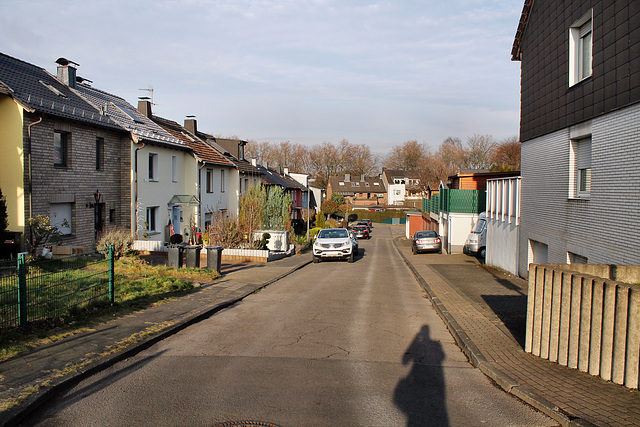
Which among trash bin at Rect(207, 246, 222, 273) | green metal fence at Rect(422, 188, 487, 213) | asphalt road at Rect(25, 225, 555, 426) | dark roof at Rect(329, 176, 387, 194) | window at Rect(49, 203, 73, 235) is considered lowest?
asphalt road at Rect(25, 225, 555, 426)

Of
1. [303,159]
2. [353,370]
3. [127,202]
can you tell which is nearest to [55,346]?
[353,370]

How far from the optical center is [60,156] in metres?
18.4

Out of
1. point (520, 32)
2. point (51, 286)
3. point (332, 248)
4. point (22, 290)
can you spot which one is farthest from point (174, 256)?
point (520, 32)

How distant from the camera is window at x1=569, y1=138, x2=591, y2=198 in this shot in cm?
1151

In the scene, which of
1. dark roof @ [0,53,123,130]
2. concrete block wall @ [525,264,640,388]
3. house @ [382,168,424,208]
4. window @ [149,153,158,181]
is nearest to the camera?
concrete block wall @ [525,264,640,388]

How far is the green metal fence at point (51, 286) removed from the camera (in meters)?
6.94

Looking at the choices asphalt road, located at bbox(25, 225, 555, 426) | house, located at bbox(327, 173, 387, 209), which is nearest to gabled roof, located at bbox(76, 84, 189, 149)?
asphalt road, located at bbox(25, 225, 555, 426)

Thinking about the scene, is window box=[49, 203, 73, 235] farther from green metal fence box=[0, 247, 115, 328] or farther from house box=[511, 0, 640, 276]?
house box=[511, 0, 640, 276]

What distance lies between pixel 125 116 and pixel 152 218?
17.9 ft

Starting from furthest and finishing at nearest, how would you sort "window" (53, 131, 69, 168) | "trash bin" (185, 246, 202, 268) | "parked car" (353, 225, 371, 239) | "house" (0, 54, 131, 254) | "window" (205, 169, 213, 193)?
1. "parked car" (353, 225, 371, 239)
2. "window" (205, 169, 213, 193)
3. "window" (53, 131, 69, 168)
4. "house" (0, 54, 131, 254)
5. "trash bin" (185, 246, 202, 268)

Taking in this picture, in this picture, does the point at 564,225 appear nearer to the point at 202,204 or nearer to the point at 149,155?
the point at 149,155

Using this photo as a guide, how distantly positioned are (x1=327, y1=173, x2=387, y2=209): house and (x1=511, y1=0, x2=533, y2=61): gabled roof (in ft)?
267

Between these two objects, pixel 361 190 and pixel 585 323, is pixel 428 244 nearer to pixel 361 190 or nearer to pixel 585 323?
pixel 585 323

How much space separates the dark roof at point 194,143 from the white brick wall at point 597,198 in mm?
20962
